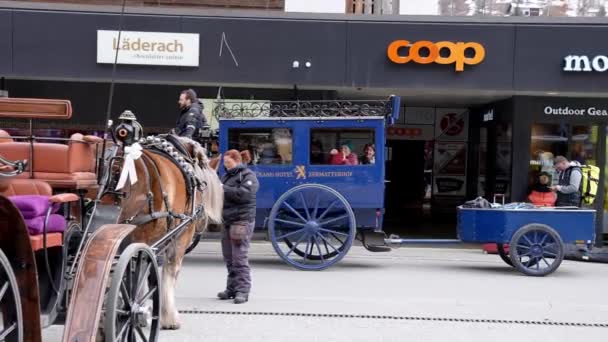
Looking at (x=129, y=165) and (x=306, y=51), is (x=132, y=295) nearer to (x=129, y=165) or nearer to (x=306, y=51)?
(x=129, y=165)

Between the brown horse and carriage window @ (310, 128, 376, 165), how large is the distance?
3544mm

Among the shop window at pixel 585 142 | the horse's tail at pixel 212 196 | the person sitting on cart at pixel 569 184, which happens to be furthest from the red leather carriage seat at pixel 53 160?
the shop window at pixel 585 142

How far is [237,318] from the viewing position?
24.5 ft

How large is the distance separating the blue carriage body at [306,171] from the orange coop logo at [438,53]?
3905 millimetres

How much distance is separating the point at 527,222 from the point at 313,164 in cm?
328

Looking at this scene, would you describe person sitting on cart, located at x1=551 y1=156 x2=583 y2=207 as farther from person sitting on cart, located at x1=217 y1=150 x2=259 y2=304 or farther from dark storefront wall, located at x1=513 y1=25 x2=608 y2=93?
person sitting on cart, located at x1=217 y1=150 x2=259 y2=304

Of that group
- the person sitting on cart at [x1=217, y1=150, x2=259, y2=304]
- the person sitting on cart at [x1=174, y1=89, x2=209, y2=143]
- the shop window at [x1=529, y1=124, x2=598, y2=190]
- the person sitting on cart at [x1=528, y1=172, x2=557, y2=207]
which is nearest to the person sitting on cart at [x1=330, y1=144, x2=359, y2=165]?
the person sitting on cart at [x1=217, y1=150, x2=259, y2=304]

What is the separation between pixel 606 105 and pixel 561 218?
203 inches

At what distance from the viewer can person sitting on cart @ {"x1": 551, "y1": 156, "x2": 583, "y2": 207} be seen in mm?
13109

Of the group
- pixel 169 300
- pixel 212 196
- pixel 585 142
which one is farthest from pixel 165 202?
pixel 585 142

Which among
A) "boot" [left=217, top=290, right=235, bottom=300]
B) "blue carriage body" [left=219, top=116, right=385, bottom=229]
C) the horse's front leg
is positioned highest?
"blue carriage body" [left=219, top=116, right=385, bottom=229]

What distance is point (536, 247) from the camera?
35.3 feet

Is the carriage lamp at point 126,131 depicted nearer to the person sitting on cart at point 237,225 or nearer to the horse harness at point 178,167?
the horse harness at point 178,167

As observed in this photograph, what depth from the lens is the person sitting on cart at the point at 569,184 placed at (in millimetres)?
13109
